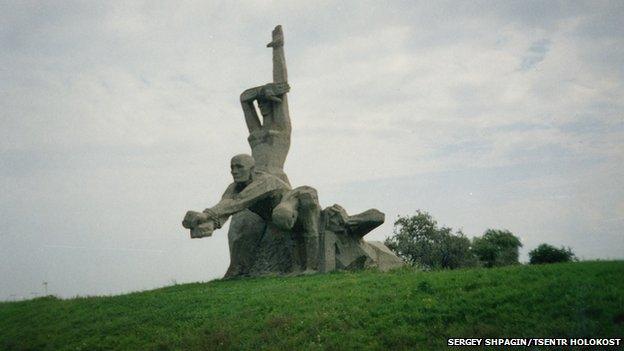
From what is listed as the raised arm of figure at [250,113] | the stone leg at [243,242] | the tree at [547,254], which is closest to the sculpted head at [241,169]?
the stone leg at [243,242]

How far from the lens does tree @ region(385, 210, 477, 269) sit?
32.4 meters

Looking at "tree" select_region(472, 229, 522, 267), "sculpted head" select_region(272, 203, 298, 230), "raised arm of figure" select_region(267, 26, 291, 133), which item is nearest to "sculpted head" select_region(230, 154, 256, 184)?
"sculpted head" select_region(272, 203, 298, 230)

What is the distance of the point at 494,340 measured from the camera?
678 cm

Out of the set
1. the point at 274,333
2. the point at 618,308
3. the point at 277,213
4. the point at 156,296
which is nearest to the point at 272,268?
the point at 277,213

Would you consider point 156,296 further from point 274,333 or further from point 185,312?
point 274,333

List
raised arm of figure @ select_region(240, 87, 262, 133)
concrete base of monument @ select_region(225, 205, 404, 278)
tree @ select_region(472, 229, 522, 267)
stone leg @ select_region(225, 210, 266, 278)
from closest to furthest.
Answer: concrete base of monument @ select_region(225, 205, 404, 278), stone leg @ select_region(225, 210, 266, 278), raised arm of figure @ select_region(240, 87, 262, 133), tree @ select_region(472, 229, 522, 267)

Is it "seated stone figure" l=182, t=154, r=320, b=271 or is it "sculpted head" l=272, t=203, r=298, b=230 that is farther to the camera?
"seated stone figure" l=182, t=154, r=320, b=271

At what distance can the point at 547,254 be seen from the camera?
1583 centimetres

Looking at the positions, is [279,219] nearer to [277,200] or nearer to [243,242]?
[277,200]

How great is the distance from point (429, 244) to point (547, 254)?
677 inches

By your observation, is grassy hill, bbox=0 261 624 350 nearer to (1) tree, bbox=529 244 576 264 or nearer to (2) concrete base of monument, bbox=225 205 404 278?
(2) concrete base of monument, bbox=225 205 404 278

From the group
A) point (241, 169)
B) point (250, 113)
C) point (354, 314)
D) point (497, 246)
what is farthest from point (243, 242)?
point (497, 246)

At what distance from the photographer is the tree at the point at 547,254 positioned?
51.2ft

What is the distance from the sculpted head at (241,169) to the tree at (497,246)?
16776 millimetres
